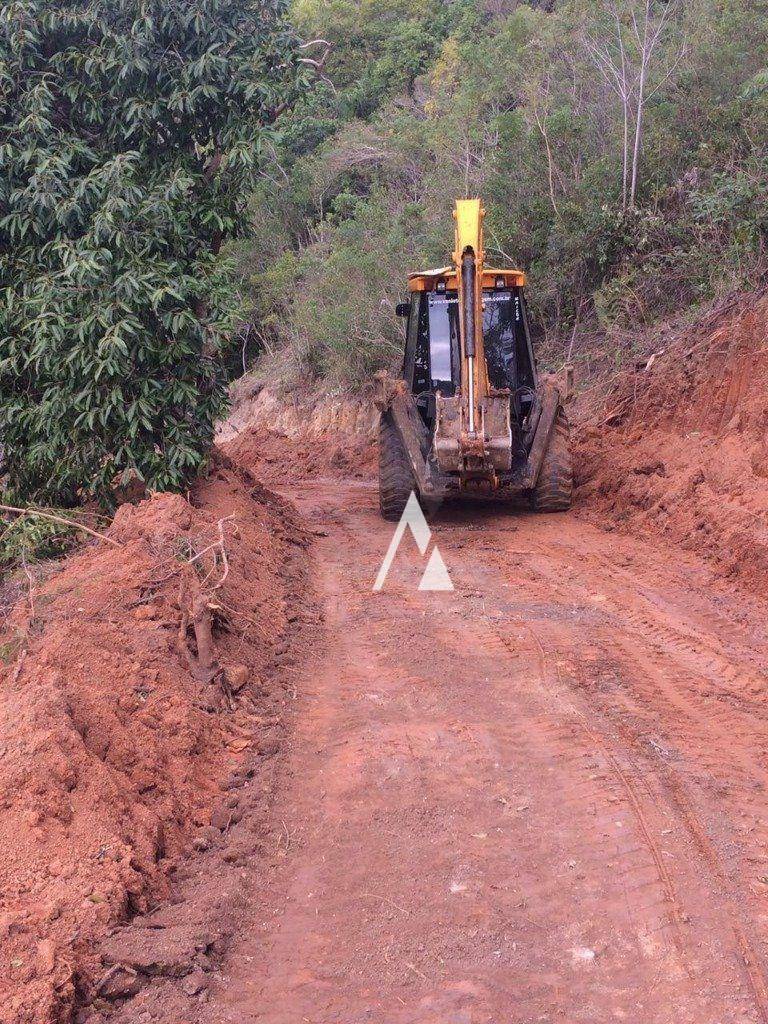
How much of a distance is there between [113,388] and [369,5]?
3142cm

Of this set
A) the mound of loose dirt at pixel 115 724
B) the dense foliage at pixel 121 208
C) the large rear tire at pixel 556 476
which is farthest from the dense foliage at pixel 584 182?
the mound of loose dirt at pixel 115 724

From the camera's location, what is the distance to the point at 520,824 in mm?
4371

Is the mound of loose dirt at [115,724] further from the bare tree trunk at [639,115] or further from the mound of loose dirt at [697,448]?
the bare tree trunk at [639,115]

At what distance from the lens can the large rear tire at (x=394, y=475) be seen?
11492 mm

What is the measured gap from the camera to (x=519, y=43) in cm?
2003

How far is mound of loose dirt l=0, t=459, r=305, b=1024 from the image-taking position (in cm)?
353

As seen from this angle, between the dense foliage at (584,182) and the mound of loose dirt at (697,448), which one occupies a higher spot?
the dense foliage at (584,182)

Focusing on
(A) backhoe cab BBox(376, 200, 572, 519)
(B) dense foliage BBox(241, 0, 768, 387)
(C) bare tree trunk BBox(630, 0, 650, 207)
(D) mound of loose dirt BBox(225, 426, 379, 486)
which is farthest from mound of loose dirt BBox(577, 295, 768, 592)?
(D) mound of loose dirt BBox(225, 426, 379, 486)

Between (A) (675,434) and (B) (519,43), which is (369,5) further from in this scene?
(A) (675,434)

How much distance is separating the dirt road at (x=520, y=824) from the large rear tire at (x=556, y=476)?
3470 millimetres

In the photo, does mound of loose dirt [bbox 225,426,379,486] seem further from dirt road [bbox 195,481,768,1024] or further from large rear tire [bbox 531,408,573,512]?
dirt road [bbox 195,481,768,1024]

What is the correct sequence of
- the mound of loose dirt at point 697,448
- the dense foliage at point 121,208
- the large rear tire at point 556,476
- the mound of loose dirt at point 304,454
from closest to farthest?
1. the dense foliage at point 121,208
2. the mound of loose dirt at point 697,448
3. the large rear tire at point 556,476
4. the mound of loose dirt at point 304,454

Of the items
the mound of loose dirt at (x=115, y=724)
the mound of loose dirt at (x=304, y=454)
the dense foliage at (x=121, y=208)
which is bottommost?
the mound of loose dirt at (x=304, y=454)

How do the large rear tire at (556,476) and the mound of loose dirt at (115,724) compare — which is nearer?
the mound of loose dirt at (115,724)
